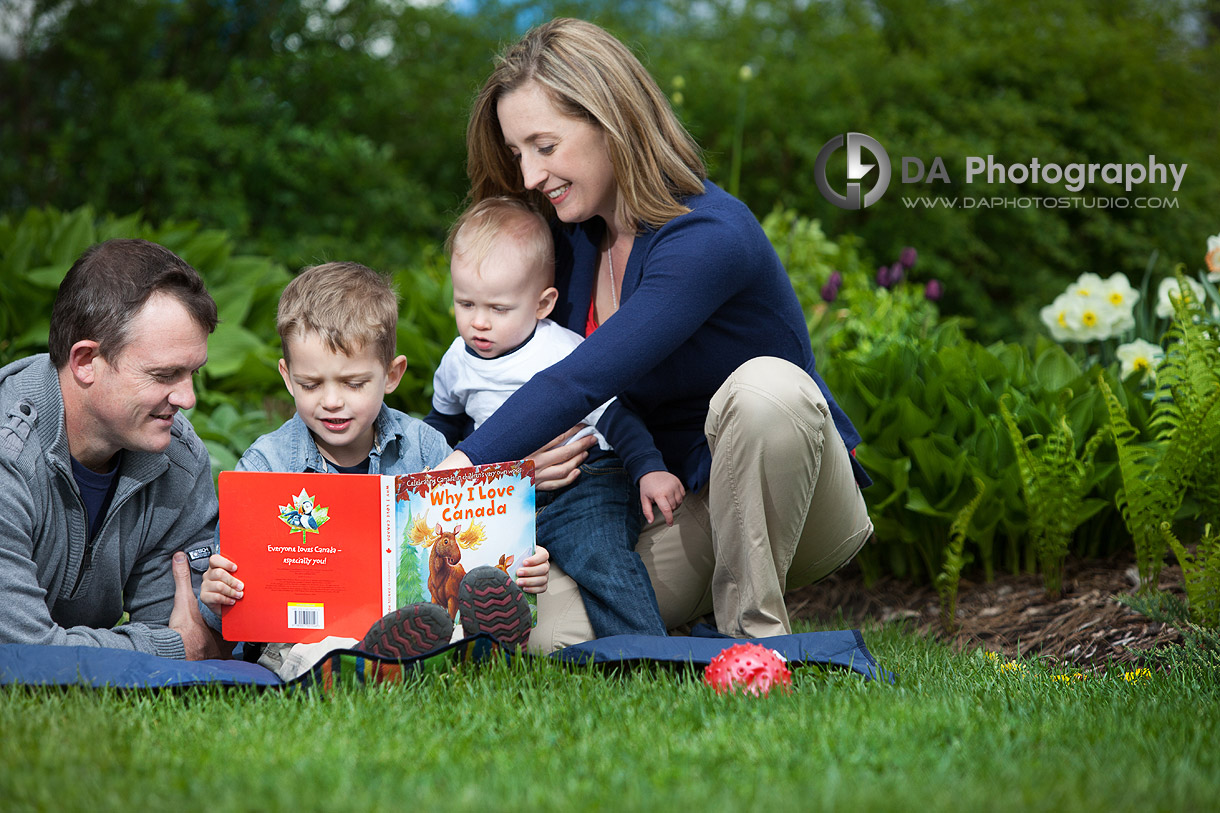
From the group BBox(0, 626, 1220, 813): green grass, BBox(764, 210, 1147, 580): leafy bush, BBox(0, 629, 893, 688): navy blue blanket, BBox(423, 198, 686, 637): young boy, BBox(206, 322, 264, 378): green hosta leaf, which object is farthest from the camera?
BBox(206, 322, 264, 378): green hosta leaf

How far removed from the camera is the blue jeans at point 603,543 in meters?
2.96

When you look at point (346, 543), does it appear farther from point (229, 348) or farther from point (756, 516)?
point (229, 348)

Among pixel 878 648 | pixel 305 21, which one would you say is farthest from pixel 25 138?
pixel 878 648

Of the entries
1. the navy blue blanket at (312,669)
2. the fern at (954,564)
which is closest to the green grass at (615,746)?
the navy blue blanket at (312,669)

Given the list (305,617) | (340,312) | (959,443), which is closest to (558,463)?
(340,312)

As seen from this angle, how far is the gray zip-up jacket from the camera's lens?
2439 millimetres

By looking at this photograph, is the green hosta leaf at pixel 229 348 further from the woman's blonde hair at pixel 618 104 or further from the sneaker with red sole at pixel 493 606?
the sneaker with red sole at pixel 493 606

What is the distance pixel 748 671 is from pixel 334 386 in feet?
4.14

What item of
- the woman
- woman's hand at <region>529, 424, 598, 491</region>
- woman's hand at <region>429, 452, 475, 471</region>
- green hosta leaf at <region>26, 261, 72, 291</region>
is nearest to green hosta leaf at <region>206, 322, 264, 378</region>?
green hosta leaf at <region>26, 261, 72, 291</region>

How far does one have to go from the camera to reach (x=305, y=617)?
2.55 metres

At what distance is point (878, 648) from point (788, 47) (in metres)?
7.74

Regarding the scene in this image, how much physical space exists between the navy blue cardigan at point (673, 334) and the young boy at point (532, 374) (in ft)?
0.43

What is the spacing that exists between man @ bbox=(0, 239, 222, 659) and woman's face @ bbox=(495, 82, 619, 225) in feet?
3.12

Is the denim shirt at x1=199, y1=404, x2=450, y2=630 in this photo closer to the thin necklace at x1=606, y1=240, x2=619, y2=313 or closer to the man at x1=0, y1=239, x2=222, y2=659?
the man at x1=0, y1=239, x2=222, y2=659
